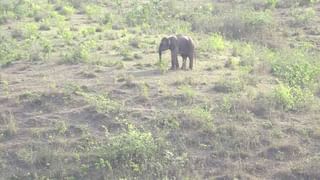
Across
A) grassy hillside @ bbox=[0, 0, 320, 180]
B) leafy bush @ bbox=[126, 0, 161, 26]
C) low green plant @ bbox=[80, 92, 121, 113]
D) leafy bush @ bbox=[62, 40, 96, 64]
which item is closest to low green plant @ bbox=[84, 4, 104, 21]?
leafy bush @ bbox=[126, 0, 161, 26]

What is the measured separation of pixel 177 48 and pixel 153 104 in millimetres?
2891

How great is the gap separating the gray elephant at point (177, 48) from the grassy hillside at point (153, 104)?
0.98 ft

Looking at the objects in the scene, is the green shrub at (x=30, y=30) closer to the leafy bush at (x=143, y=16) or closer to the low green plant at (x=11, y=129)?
the leafy bush at (x=143, y=16)

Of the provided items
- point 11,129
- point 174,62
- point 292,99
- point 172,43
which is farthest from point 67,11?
point 292,99

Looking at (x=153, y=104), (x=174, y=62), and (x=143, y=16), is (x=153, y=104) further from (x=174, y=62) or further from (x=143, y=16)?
(x=143, y=16)

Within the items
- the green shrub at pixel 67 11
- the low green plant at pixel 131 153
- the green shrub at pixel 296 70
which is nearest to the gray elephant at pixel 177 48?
the green shrub at pixel 296 70

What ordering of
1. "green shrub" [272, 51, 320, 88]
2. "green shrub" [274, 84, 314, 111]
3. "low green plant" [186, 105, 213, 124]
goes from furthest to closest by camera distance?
"green shrub" [272, 51, 320, 88]
"green shrub" [274, 84, 314, 111]
"low green plant" [186, 105, 213, 124]

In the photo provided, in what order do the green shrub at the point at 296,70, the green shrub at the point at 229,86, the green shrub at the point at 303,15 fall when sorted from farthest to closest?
the green shrub at the point at 303,15 → the green shrub at the point at 296,70 → the green shrub at the point at 229,86

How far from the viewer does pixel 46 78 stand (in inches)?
590

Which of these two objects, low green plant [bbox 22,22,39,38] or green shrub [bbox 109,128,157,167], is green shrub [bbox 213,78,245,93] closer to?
green shrub [bbox 109,128,157,167]

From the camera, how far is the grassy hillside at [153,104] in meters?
11.6

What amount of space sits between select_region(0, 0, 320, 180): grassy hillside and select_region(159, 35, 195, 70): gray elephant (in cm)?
30

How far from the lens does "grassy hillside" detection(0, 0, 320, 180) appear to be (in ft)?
37.9

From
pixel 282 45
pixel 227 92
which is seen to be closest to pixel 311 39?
pixel 282 45
